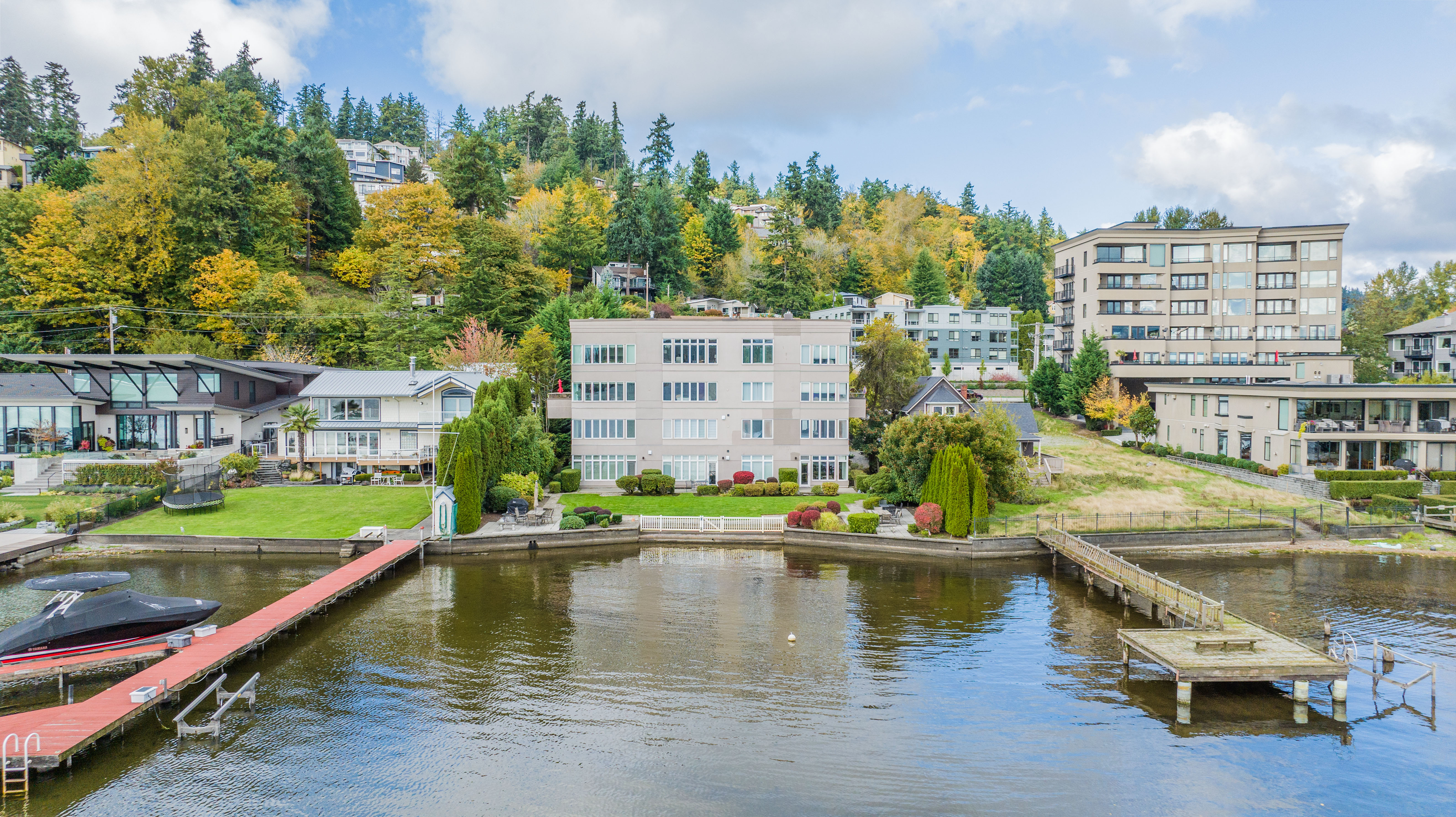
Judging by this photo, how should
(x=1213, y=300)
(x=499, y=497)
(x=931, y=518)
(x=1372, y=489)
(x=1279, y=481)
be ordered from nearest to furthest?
(x=931, y=518) → (x=499, y=497) → (x=1372, y=489) → (x=1279, y=481) → (x=1213, y=300)

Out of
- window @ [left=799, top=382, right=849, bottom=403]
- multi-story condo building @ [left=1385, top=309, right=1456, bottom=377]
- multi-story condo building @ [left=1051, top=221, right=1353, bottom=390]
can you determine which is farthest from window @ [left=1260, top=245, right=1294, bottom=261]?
window @ [left=799, top=382, right=849, bottom=403]

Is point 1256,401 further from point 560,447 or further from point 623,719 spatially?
point 623,719

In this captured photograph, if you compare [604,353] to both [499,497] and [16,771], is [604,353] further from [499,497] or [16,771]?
[16,771]

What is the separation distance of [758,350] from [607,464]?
483 inches

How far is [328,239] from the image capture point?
88.2m

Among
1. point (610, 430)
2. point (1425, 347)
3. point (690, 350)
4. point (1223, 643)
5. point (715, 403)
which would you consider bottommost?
point (1223, 643)

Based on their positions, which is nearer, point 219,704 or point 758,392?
point 219,704

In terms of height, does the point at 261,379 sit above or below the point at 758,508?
above

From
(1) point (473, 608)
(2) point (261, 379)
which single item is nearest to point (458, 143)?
(2) point (261, 379)

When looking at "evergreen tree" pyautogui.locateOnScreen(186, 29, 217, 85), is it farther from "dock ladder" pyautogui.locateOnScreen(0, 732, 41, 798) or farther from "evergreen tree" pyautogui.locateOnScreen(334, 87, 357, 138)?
"dock ladder" pyautogui.locateOnScreen(0, 732, 41, 798)

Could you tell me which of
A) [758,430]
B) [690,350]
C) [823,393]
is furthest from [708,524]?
[823,393]

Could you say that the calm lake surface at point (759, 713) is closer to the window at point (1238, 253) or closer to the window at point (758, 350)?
the window at point (758, 350)

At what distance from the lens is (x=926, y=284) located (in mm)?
100688

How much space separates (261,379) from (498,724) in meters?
47.3
